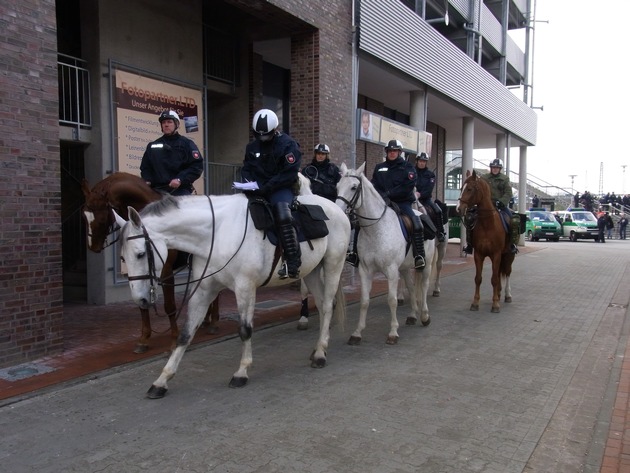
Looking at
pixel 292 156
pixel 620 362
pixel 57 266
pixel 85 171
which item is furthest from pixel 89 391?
pixel 620 362

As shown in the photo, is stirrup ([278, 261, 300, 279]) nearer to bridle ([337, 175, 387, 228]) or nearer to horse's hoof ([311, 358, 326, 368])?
horse's hoof ([311, 358, 326, 368])

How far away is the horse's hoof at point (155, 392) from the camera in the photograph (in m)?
4.79

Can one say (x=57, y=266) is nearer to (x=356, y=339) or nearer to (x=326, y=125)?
(x=356, y=339)

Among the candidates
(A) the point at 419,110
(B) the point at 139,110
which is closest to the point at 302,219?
(B) the point at 139,110

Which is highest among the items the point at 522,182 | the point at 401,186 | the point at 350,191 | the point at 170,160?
the point at 522,182

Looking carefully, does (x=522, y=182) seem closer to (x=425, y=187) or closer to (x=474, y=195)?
(x=425, y=187)

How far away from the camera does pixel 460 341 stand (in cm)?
708

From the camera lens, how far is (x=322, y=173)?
8258mm

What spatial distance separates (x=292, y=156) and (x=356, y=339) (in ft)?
8.97

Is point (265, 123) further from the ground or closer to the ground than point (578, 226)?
further from the ground

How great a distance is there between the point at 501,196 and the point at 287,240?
20.9 feet

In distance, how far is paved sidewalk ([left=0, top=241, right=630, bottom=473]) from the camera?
12.2 ft

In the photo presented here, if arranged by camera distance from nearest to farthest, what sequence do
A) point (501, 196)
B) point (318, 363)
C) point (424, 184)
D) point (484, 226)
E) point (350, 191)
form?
point (318, 363), point (350, 191), point (484, 226), point (424, 184), point (501, 196)

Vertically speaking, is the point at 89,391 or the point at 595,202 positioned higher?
the point at 595,202
